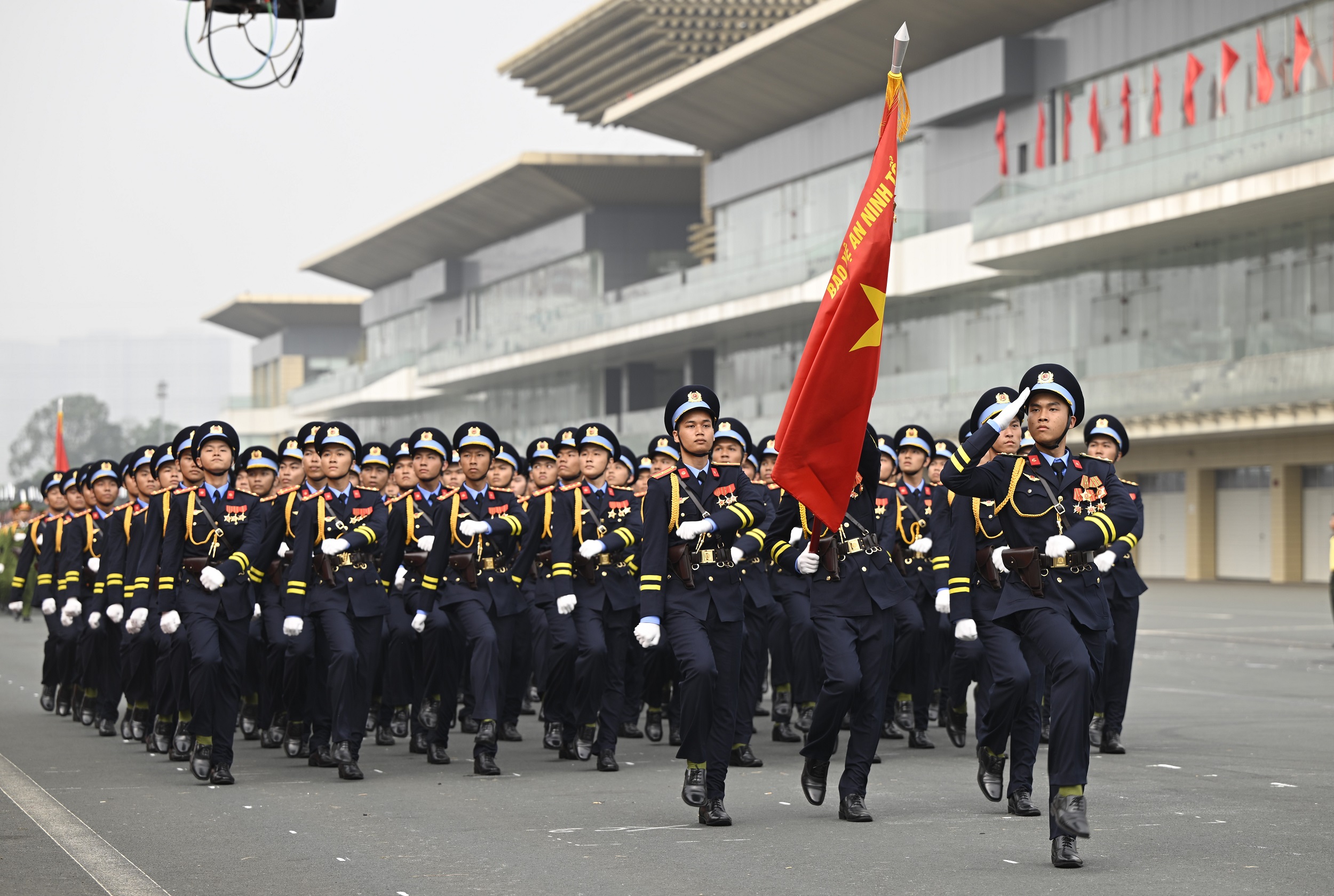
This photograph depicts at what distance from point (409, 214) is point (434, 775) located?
64175mm

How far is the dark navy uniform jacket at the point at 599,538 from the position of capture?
12.3 metres

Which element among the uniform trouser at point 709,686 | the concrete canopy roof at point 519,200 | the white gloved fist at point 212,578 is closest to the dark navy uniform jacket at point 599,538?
the white gloved fist at point 212,578

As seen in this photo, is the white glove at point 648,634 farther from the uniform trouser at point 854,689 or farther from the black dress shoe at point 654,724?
the black dress shoe at point 654,724

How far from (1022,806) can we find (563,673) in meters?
3.96

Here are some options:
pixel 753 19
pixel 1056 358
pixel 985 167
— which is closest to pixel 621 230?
pixel 753 19

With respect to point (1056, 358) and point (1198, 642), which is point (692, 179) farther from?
point (1198, 642)

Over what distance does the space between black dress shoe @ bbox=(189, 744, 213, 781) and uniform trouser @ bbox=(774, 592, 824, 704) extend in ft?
13.9

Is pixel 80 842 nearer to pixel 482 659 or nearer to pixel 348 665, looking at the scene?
pixel 348 665

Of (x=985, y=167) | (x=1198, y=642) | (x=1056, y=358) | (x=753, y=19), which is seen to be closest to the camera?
(x=1198, y=642)

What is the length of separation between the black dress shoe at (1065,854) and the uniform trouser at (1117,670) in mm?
4201

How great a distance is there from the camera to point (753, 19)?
59625mm

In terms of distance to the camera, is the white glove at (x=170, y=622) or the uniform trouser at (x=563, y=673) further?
the uniform trouser at (x=563, y=673)

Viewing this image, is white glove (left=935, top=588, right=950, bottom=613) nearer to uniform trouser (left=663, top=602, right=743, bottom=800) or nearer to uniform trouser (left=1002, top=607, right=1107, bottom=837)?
uniform trouser (left=663, top=602, right=743, bottom=800)

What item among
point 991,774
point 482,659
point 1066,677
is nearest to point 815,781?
point 991,774
